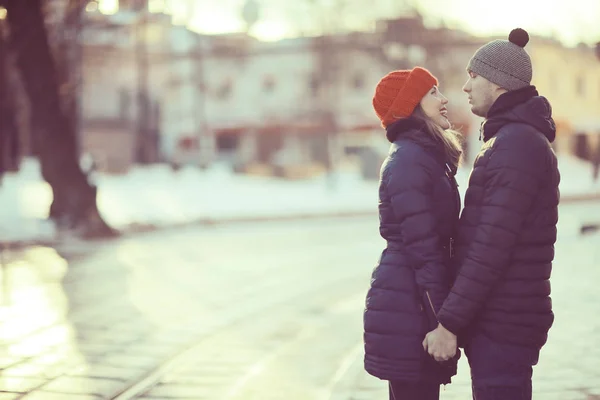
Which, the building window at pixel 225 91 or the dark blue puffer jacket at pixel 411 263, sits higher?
the building window at pixel 225 91

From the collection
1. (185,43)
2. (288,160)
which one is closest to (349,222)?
(288,160)

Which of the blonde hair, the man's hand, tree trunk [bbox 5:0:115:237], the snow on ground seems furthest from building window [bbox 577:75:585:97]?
the man's hand

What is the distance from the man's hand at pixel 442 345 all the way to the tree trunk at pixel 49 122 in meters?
14.6

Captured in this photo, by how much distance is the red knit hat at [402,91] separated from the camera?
370 cm

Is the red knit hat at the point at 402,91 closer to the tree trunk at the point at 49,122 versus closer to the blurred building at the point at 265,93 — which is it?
the tree trunk at the point at 49,122

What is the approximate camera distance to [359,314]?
925 cm

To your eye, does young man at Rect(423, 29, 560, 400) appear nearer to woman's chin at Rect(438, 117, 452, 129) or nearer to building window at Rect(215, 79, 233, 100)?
woman's chin at Rect(438, 117, 452, 129)

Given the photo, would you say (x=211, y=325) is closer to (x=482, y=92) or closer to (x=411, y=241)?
(x=411, y=241)

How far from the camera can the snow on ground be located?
21.7 meters

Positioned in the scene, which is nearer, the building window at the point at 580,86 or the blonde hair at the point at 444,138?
the blonde hair at the point at 444,138

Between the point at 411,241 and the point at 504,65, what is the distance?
73 cm

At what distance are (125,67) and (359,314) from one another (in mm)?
57753

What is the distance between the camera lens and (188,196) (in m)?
30.3

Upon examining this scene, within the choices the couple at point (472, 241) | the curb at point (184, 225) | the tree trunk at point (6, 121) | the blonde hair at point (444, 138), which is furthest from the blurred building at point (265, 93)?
the couple at point (472, 241)
